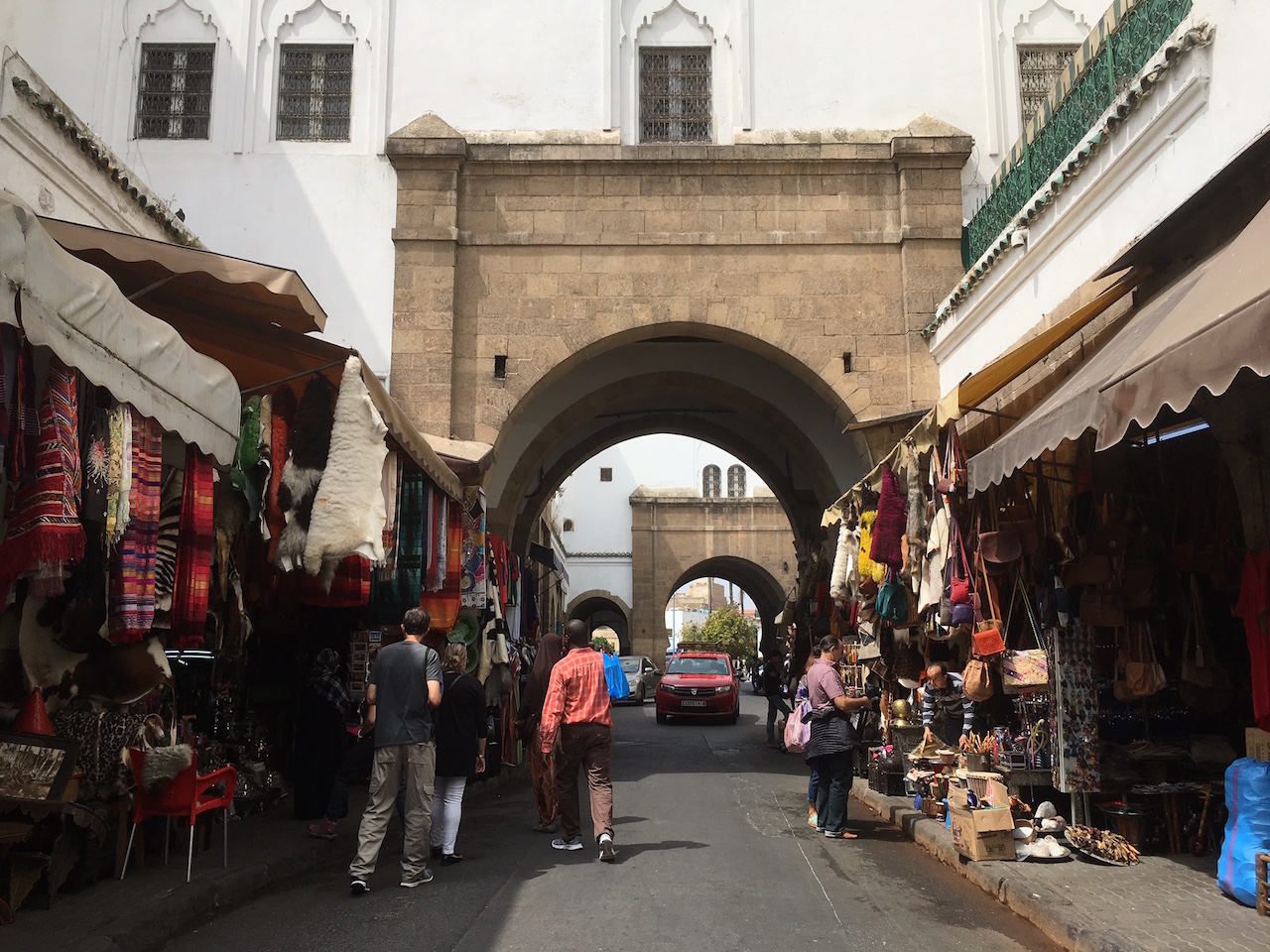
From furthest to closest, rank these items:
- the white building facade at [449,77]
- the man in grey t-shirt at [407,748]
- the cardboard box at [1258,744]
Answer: the white building facade at [449,77] → the man in grey t-shirt at [407,748] → the cardboard box at [1258,744]

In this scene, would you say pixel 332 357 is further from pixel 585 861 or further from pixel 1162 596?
pixel 1162 596

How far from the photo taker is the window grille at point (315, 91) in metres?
13.0

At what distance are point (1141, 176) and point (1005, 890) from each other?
505 cm

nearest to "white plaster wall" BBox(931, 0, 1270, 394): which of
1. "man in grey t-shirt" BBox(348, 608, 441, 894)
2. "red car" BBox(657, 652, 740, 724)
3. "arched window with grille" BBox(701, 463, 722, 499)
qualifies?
"man in grey t-shirt" BBox(348, 608, 441, 894)

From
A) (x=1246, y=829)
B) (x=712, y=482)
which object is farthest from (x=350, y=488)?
(x=712, y=482)

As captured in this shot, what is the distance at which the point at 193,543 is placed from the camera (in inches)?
199

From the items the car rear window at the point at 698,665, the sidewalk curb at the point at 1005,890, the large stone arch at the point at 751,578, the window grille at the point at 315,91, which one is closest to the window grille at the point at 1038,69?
the window grille at the point at 315,91

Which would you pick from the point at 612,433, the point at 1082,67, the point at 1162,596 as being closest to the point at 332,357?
the point at 1162,596

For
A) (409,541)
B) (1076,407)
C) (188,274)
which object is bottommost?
(409,541)

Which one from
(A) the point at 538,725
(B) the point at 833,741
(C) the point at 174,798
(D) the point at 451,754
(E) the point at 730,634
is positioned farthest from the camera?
(E) the point at 730,634

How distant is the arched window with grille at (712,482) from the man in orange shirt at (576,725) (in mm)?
30157

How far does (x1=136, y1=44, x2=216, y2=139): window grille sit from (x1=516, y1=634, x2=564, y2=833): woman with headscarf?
8.48m

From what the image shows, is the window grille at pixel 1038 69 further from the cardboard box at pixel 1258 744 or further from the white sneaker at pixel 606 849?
the white sneaker at pixel 606 849

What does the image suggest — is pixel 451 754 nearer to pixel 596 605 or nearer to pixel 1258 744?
pixel 1258 744
